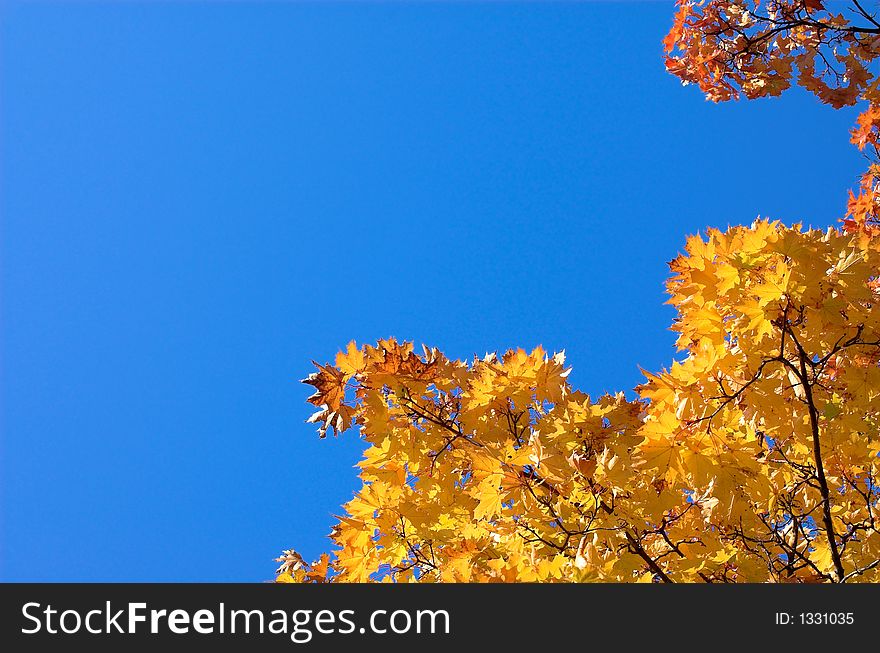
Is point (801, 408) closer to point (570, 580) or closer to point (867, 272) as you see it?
point (867, 272)

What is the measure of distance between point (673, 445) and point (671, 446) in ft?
0.04

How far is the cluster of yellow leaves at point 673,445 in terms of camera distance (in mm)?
3277

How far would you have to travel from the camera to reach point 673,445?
3.29m

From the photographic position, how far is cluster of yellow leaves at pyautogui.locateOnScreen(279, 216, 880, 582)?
3.28 metres

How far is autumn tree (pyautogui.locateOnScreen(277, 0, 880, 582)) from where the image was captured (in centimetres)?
328

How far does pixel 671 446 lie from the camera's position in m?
3.29

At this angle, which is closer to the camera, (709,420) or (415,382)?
(709,420)

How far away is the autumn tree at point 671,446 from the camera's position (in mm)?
3279
